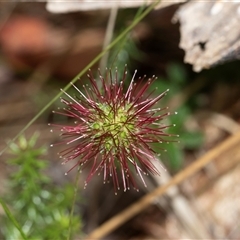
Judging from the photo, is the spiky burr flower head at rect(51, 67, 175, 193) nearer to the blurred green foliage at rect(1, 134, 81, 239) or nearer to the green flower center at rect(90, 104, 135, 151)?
the green flower center at rect(90, 104, 135, 151)

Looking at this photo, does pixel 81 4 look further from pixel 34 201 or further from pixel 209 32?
pixel 34 201

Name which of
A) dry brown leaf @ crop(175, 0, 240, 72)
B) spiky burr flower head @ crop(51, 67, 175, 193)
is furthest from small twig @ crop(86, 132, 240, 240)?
spiky burr flower head @ crop(51, 67, 175, 193)

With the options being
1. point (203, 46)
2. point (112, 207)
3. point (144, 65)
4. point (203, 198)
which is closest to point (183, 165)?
point (203, 198)

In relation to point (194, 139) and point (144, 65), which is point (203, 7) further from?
point (144, 65)

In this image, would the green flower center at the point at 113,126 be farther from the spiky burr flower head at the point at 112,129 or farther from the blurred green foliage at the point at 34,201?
the blurred green foliage at the point at 34,201

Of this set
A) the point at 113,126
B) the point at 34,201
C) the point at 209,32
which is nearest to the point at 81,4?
the point at 209,32

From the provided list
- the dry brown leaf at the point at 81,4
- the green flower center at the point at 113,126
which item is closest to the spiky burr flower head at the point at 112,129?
the green flower center at the point at 113,126
